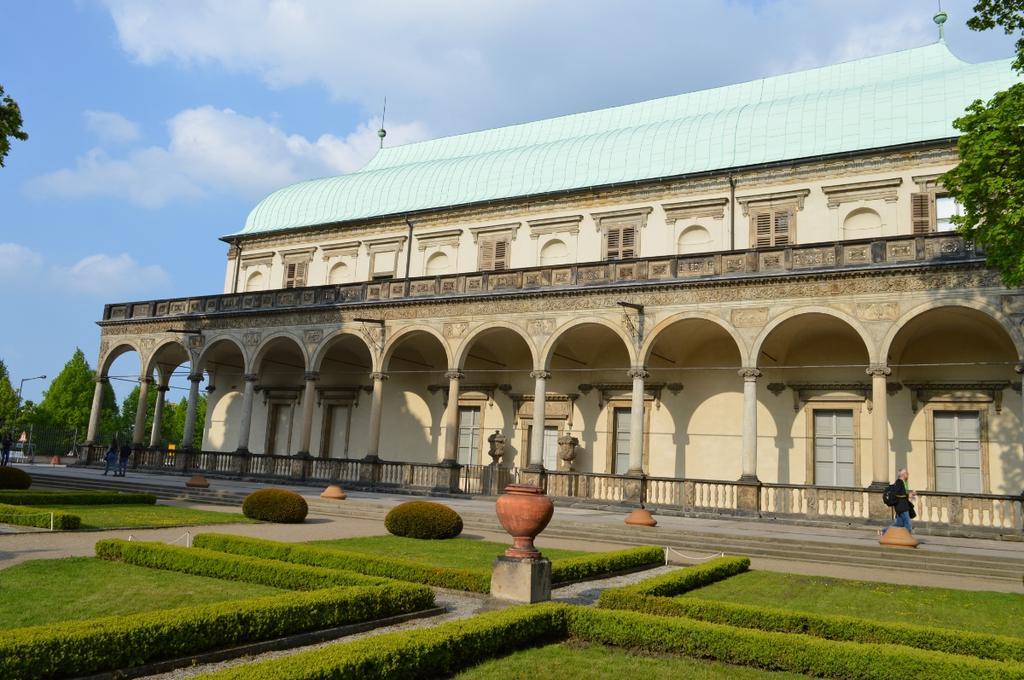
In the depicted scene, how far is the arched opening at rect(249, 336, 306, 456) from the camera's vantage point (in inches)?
1496

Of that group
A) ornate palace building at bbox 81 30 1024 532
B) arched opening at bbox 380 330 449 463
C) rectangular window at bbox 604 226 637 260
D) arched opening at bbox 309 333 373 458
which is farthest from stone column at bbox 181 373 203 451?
rectangular window at bbox 604 226 637 260

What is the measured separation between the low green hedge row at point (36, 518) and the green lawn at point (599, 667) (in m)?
12.1

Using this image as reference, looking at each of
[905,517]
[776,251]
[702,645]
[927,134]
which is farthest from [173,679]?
[927,134]

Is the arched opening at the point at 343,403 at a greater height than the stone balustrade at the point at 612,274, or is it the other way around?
the stone balustrade at the point at 612,274

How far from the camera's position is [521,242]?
33.2 metres

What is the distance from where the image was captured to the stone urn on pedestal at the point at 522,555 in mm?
10414

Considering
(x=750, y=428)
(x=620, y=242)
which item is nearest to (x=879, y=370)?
(x=750, y=428)

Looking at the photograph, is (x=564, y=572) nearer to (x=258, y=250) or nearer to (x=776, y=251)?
(x=776, y=251)

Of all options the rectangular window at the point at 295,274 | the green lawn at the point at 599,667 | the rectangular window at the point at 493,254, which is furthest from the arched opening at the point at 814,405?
the rectangular window at the point at 295,274

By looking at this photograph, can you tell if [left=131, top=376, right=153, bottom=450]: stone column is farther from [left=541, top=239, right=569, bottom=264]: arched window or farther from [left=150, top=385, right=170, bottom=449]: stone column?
[left=541, top=239, right=569, bottom=264]: arched window

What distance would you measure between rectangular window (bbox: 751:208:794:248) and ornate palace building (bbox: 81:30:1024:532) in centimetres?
12

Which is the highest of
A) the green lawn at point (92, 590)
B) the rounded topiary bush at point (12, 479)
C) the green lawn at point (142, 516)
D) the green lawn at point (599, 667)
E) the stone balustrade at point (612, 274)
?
the stone balustrade at point (612, 274)

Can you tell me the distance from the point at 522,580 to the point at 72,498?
16.2m

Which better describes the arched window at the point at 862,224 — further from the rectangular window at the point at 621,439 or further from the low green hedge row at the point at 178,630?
the low green hedge row at the point at 178,630
